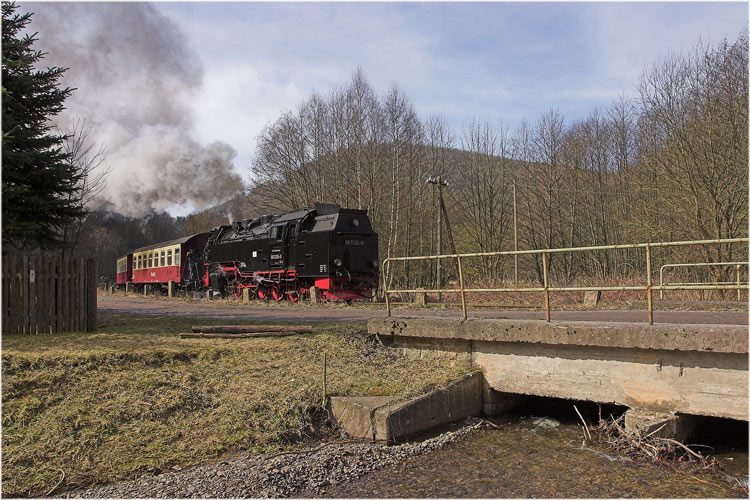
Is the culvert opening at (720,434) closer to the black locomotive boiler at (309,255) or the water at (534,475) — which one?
the water at (534,475)

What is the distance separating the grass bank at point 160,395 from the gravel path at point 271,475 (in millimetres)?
245

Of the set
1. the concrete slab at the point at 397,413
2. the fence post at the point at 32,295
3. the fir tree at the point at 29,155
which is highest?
the fir tree at the point at 29,155

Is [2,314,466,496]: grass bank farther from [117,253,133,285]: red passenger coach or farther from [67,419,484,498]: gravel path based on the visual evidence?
[117,253,133,285]: red passenger coach

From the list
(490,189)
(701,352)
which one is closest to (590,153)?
(490,189)

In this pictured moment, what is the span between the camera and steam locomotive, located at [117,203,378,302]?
19.5 meters

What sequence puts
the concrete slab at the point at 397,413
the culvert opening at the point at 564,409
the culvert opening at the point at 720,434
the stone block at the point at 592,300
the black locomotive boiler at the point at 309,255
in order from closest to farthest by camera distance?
the concrete slab at the point at 397,413, the culvert opening at the point at 720,434, the culvert opening at the point at 564,409, the stone block at the point at 592,300, the black locomotive boiler at the point at 309,255

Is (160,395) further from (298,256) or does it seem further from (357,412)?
(298,256)

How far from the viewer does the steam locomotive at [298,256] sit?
19.5 metres

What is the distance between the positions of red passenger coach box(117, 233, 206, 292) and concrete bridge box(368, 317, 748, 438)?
2216 centimetres

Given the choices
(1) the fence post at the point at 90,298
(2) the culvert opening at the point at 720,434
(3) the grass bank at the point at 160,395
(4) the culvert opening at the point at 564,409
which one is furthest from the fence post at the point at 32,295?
(2) the culvert opening at the point at 720,434

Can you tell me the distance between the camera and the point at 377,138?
32.2m

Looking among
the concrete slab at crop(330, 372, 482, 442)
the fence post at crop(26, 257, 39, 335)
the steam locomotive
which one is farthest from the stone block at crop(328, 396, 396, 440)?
the steam locomotive

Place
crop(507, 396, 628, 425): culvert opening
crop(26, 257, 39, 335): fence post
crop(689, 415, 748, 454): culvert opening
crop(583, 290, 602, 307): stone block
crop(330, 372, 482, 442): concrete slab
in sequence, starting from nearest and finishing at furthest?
crop(330, 372, 482, 442): concrete slab → crop(689, 415, 748, 454): culvert opening → crop(507, 396, 628, 425): culvert opening → crop(26, 257, 39, 335): fence post → crop(583, 290, 602, 307): stone block

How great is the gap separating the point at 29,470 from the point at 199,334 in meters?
4.42
